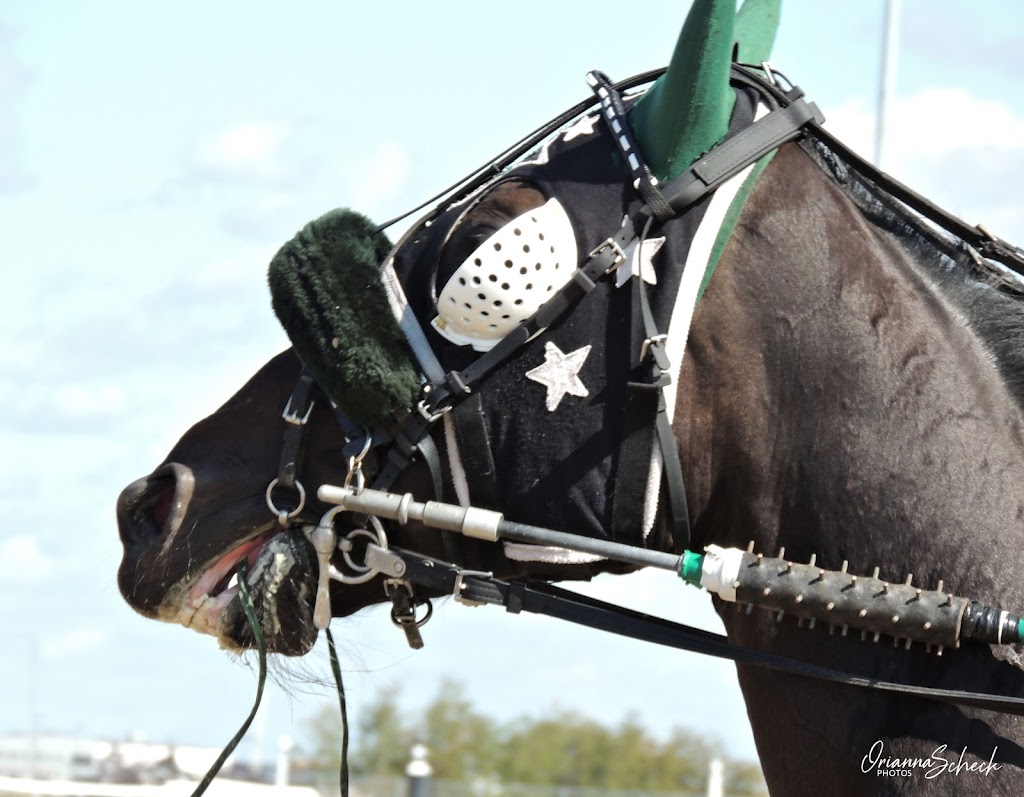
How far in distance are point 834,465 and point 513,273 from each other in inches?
36.2

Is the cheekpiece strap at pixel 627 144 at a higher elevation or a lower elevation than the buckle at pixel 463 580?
higher

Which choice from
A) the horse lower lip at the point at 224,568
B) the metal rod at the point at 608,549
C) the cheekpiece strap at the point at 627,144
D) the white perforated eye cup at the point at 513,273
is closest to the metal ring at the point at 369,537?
the horse lower lip at the point at 224,568

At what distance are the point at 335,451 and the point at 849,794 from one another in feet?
5.18

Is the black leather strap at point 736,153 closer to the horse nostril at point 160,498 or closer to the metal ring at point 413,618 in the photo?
the metal ring at point 413,618

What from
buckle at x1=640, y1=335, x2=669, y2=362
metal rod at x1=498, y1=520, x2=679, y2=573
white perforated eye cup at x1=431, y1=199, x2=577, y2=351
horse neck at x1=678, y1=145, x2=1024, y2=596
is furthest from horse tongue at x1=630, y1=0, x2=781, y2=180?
metal rod at x1=498, y1=520, x2=679, y2=573

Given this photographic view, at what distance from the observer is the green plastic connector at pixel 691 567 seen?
333cm

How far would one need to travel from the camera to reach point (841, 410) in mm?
3361

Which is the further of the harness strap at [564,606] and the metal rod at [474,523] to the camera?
the harness strap at [564,606]

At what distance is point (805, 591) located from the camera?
3.25 metres

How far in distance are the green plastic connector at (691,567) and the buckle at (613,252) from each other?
742 mm

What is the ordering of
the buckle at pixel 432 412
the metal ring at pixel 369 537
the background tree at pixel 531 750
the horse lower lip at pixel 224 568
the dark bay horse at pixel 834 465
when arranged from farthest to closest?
the background tree at pixel 531 750
the horse lower lip at pixel 224 568
the metal ring at pixel 369 537
the buckle at pixel 432 412
the dark bay horse at pixel 834 465

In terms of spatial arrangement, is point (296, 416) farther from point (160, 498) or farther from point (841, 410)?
point (841, 410)

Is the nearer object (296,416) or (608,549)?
(608,549)

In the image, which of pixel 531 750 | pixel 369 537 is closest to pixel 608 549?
pixel 369 537
